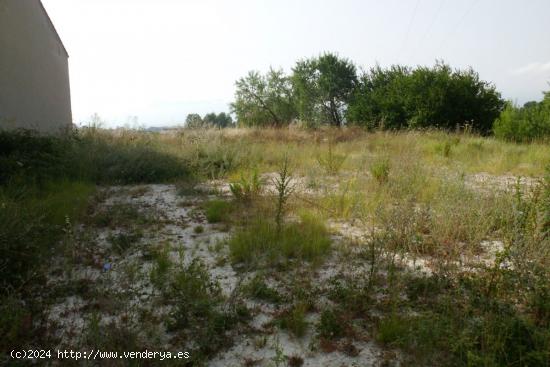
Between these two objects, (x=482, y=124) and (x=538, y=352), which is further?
(x=482, y=124)

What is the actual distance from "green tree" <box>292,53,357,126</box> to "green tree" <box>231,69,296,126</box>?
313 centimetres

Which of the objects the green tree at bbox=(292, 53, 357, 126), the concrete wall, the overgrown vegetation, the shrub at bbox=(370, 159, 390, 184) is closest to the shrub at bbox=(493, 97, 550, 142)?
the overgrown vegetation

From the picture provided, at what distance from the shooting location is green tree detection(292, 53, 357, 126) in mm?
32281

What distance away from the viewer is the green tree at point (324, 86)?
32281mm

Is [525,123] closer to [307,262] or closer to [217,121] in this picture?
[307,262]

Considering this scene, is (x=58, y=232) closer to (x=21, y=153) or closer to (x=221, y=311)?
(x=221, y=311)

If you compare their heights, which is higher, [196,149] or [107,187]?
[196,149]

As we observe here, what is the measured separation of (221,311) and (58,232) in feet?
7.30

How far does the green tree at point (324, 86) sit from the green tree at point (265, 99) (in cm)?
313

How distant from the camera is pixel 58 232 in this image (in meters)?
3.74

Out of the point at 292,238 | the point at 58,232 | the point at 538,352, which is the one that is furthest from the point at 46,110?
the point at 538,352

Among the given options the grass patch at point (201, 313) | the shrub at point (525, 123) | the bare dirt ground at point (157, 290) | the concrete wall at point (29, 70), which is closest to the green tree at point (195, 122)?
the concrete wall at point (29, 70)

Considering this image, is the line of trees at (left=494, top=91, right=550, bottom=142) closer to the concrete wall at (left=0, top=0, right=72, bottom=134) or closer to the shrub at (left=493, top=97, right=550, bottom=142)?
the shrub at (left=493, top=97, right=550, bottom=142)

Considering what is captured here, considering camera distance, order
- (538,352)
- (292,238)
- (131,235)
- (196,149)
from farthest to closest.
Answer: (196,149), (131,235), (292,238), (538,352)
